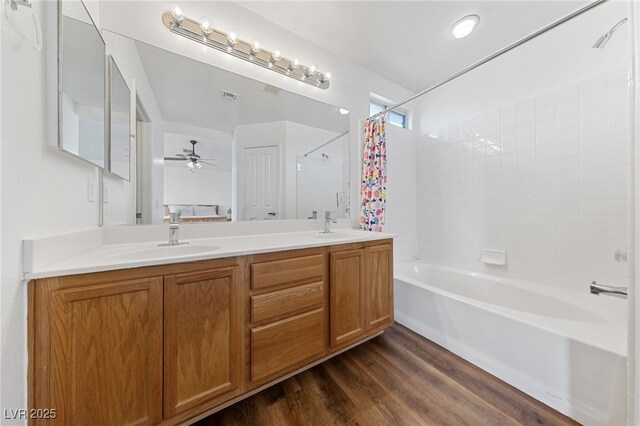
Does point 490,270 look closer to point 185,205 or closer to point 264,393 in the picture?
point 264,393

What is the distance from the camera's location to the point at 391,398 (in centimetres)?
130

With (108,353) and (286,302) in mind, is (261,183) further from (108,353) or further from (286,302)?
(108,353)

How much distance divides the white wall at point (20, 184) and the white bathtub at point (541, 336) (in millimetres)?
2252

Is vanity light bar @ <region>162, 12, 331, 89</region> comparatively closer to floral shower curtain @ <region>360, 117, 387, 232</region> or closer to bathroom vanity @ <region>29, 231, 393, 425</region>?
floral shower curtain @ <region>360, 117, 387, 232</region>

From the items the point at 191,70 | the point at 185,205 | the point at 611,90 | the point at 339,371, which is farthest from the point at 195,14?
the point at 611,90

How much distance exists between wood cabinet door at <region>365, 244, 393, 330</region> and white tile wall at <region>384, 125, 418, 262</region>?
100cm

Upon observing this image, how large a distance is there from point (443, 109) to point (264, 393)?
3351mm

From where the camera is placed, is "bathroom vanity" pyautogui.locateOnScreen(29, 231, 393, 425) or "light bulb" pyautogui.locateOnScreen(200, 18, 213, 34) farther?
"light bulb" pyautogui.locateOnScreen(200, 18, 213, 34)

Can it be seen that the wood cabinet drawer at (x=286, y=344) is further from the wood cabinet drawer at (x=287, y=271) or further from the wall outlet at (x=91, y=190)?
the wall outlet at (x=91, y=190)

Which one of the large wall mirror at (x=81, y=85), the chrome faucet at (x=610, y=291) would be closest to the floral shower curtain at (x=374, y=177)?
the chrome faucet at (x=610, y=291)

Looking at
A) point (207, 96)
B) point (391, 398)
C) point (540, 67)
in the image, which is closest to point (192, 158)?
point (207, 96)

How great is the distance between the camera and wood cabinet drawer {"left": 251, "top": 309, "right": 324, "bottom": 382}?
3.96 feet

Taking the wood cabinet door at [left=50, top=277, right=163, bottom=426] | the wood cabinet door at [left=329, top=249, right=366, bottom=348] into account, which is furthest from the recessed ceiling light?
the wood cabinet door at [left=50, top=277, right=163, bottom=426]

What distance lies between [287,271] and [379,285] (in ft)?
2.78
